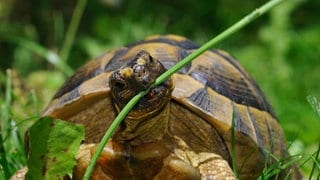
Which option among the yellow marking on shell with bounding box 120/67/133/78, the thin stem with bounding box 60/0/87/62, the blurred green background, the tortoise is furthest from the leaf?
the thin stem with bounding box 60/0/87/62

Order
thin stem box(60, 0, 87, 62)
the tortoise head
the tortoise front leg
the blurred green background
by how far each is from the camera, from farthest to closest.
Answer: the blurred green background, thin stem box(60, 0, 87, 62), the tortoise front leg, the tortoise head

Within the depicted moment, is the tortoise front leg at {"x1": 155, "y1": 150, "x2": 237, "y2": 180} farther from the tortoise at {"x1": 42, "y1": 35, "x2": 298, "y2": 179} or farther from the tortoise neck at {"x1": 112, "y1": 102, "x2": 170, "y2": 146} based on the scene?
the tortoise neck at {"x1": 112, "y1": 102, "x2": 170, "y2": 146}

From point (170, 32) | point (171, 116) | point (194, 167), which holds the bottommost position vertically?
point (194, 167)

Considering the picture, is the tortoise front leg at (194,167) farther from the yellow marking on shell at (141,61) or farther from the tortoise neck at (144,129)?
the yellow marking on shell at (141,61)

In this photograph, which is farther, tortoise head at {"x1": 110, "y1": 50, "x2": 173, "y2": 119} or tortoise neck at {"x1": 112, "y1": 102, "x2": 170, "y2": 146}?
tortoise neck at {"x1": 112, "y1": 102, "x2": 170, "y2": 146}

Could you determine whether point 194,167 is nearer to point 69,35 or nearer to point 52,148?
point 52,148

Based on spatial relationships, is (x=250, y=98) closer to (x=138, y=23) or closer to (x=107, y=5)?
(x=138, y=23)

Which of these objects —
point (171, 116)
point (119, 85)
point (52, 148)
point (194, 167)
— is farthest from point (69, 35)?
point (119, 85)

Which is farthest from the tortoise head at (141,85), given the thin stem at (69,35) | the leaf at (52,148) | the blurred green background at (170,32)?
the thin stem at (69,35)
